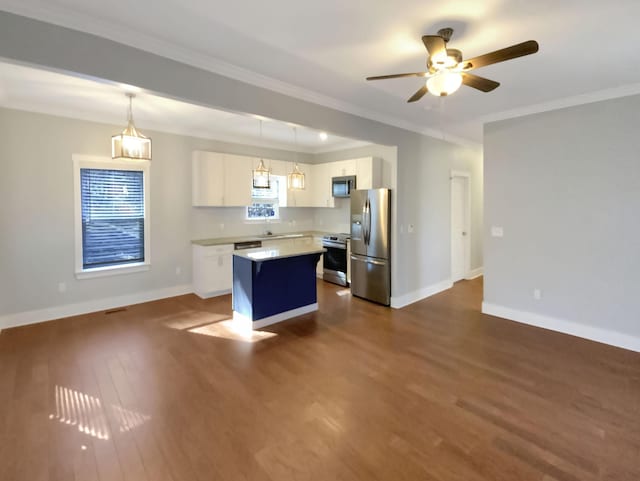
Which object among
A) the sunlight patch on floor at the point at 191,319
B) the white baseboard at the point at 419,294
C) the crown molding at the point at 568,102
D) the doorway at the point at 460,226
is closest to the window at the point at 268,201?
the sunlight patch on floor at the point at 191,319

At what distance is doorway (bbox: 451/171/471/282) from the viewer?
6.40 m

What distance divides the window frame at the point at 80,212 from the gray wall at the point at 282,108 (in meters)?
0.50

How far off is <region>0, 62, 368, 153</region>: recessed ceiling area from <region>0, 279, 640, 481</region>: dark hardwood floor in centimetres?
252

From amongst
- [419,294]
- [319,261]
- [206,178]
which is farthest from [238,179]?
[419,294]

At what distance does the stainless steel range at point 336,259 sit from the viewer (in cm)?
614

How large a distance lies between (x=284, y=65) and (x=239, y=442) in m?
3.04

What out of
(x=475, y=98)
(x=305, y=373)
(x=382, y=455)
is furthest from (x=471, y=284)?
(x=382, y=455)

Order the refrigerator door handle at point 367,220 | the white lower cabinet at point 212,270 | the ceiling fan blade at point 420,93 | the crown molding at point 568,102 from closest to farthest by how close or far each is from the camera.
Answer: the ceiling fan blade at point 420,93
the crown molding at point 568,102
the refrigerator door handle at point 367,220
the white lower cabinet at point 212,270

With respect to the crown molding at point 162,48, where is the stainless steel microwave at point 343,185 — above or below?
below

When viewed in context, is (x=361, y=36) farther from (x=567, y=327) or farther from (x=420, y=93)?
(x=567, y=327)

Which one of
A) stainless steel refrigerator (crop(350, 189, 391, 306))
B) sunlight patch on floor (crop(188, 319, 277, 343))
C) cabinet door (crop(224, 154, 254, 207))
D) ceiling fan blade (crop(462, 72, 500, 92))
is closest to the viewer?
ceiling fan blade (crop(462, 72, 500, 92))

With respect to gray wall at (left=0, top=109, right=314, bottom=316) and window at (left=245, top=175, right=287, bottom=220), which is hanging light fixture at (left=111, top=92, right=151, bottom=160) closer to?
gray wall at (left=0, top=109, right=314, bottom=316)

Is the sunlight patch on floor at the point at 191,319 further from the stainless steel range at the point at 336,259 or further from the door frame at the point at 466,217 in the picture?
the door frame at the point at 466,217

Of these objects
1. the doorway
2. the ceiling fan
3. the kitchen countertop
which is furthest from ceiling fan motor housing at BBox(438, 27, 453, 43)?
the kitchen countertop
